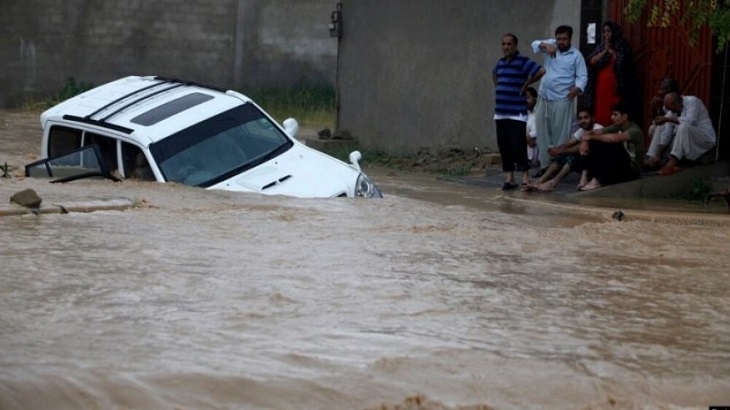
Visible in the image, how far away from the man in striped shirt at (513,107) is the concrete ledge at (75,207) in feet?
15.6

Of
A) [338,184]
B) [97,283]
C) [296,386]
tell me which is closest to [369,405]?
[296,386]

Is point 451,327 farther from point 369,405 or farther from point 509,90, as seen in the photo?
point 509,90

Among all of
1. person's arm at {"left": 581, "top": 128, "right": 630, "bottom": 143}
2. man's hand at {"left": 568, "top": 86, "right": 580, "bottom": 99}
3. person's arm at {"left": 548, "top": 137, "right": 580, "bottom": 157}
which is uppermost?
man's hand at {"left": 568, "top": 86, "right": 580, "bottom": 99}

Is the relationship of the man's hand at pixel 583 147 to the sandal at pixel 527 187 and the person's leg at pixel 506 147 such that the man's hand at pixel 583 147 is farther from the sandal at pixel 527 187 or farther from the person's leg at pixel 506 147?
the person's leg at pixel 506 147

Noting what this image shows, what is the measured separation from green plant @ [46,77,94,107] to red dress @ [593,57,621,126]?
47.1 ft

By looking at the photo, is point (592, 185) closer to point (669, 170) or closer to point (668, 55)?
point (669, 170)

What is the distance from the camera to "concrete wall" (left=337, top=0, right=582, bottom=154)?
51.5 ft

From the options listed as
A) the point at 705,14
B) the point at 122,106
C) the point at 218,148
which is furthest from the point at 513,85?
the point at 122,106

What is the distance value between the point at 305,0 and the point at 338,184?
15889 millimetres

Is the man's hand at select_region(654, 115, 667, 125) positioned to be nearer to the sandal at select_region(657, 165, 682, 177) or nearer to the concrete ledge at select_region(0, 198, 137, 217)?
the sandal at select_region(657, 165, 682, 177)

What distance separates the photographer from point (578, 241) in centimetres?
833

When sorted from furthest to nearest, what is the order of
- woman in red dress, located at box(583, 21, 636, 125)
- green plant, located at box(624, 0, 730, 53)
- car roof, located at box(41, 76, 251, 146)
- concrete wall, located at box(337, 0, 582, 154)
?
concrete wall, located at box(337, 0, 582, 154) < woman in red dress, located at box(583, 21, 636, 125) < green plant, located at box(624, 0, 730, 53) < car roof, located at box(41, 76, 251, 146)

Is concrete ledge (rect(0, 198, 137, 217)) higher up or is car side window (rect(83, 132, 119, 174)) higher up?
car side window (rect(83, 132, 119, 174))

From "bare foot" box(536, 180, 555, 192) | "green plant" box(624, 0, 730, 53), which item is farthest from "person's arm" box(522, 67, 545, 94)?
"green plant" box(624, 0, 730, 53)
